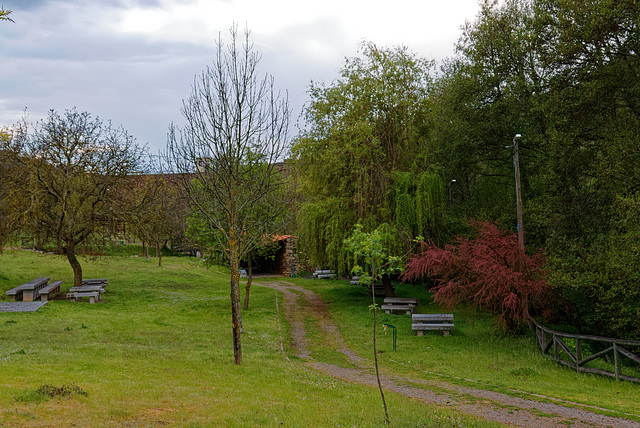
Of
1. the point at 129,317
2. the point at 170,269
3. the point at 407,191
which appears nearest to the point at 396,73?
the point at 407,191

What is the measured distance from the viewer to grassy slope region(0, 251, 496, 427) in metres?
6.93

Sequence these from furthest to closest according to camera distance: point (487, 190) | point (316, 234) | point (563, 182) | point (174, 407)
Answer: point (487, 190), point (316, 234), point (563, 182), point (174, 407)

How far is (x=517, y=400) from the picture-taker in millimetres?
9609

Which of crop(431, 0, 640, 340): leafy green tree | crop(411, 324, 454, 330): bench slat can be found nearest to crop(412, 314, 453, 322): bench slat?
crop(411, 324, 454, 330): bench slat

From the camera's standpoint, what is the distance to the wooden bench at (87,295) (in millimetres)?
22716

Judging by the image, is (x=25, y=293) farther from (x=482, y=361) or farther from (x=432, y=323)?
(x=482, y=361)

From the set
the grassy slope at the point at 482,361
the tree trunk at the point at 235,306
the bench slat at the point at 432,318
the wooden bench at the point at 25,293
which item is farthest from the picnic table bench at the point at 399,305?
the wooden bench at the point at 25,293

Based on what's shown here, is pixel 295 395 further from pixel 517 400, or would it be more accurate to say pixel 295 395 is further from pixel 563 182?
pixel 563 182

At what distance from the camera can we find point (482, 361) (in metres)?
14.2

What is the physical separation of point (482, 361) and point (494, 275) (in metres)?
3.11

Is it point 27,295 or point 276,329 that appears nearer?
point 276,329

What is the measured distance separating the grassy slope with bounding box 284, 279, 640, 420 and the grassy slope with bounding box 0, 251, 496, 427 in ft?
3.37

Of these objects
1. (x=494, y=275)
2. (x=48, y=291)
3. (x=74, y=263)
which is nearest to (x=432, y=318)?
(x=494, y=275)

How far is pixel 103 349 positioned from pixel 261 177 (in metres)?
6.30
